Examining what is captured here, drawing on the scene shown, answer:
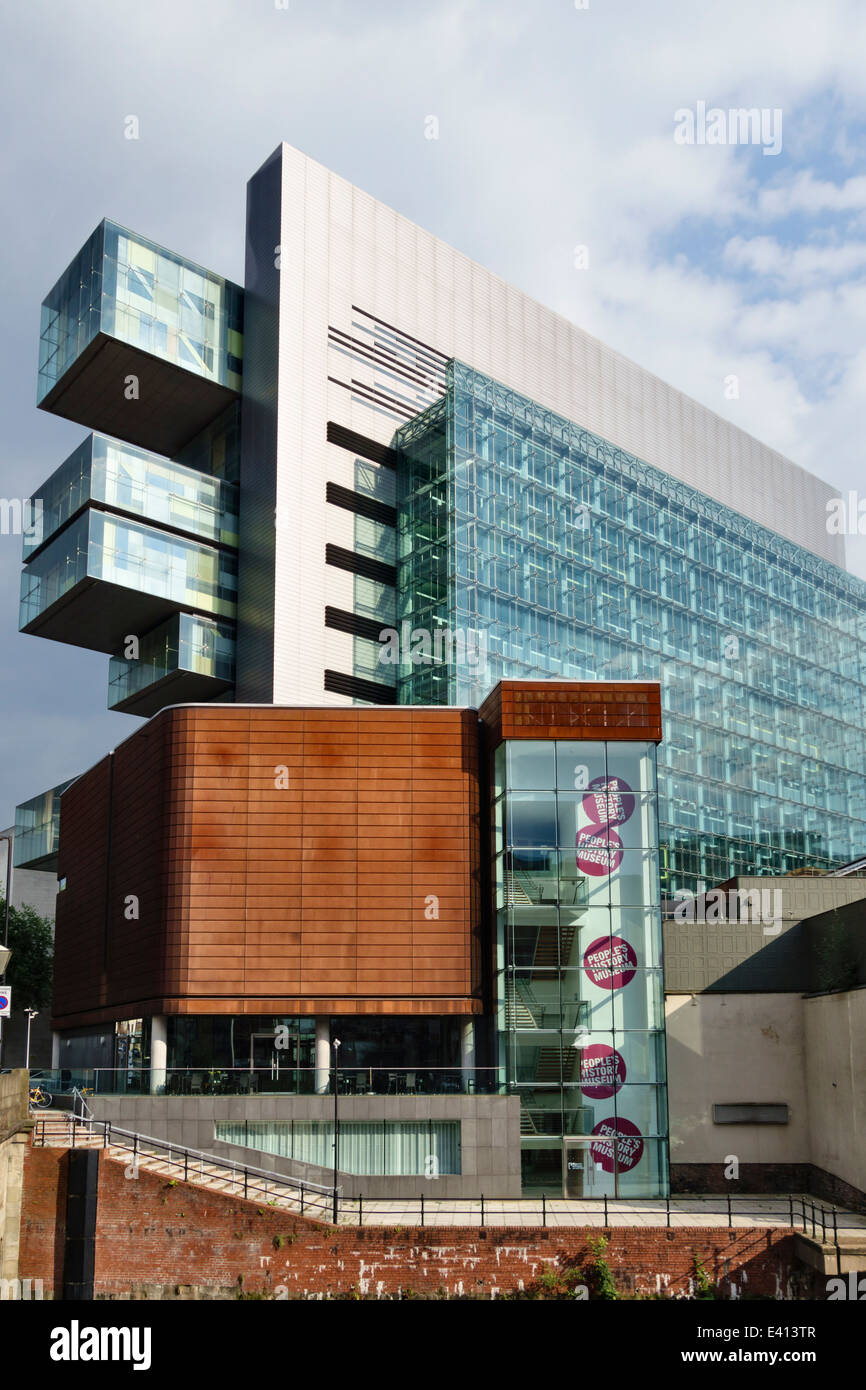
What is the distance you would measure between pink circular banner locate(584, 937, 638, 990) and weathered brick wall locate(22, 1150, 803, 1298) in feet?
31.3

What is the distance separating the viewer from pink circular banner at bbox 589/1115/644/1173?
40.3 meters

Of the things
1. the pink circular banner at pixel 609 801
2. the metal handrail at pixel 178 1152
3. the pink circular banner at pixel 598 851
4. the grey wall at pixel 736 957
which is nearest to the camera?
the metal handrail at pixel 178 1152

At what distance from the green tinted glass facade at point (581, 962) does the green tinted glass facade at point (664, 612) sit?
18710mm

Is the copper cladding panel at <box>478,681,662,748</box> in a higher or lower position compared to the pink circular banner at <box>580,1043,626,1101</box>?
higher

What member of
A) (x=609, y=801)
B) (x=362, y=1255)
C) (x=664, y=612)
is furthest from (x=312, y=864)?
(x=664, y=612)

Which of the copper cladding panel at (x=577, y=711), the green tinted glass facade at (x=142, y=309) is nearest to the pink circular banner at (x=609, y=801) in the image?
the copper cladding panel at (x=577, y=711)

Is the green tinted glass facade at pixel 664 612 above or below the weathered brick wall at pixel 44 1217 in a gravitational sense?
above

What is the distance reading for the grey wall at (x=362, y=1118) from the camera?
39812 millimetres

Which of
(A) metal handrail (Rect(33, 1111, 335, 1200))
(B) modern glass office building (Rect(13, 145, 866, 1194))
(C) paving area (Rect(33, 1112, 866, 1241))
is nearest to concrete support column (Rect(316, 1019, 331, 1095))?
(A) metal handrail (Rect(33, 1111, 335, 1200))

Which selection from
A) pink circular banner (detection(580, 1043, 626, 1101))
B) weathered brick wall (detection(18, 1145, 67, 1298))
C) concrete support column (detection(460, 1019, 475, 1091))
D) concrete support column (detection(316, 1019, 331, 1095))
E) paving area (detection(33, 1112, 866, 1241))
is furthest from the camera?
concrete support column (detection(460, 1019, 475, 1091))

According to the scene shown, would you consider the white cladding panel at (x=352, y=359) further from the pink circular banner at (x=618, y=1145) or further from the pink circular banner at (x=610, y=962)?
the pink circular banner at (x=618, y=1145)

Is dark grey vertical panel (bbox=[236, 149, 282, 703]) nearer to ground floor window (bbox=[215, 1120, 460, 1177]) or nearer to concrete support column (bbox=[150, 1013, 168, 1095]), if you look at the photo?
concrete support column (bbox=[150, 1013, 168, 1095])

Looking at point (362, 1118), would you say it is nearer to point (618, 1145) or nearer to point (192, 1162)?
point (192, 1162)
